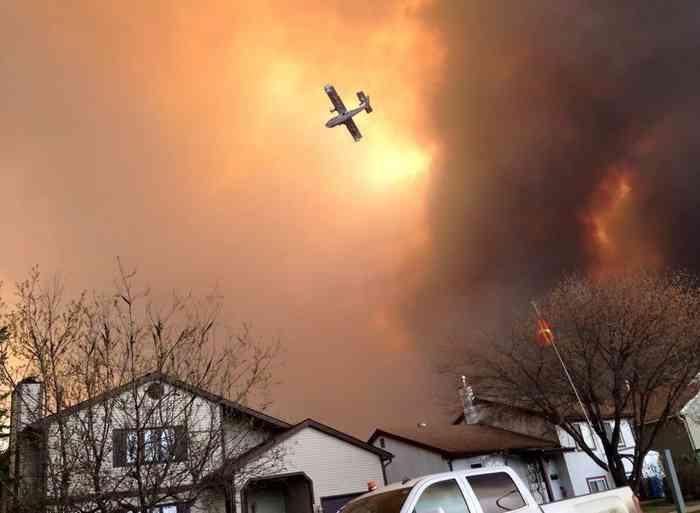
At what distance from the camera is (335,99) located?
939 inches

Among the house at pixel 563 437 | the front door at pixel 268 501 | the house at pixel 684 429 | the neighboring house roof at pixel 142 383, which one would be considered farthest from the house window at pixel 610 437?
the neighboring house roof at pixel 142 383

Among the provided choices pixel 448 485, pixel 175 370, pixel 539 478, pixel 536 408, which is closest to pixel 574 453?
pixel 539 478

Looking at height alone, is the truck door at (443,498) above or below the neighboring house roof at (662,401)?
below

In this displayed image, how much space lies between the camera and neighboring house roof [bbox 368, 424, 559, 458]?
33.5 meters

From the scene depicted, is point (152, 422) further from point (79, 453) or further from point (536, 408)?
point (536, 408)

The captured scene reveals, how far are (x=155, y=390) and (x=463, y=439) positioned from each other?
2748cm

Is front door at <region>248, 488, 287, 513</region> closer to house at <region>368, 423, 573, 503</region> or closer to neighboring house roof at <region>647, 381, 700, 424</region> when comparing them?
house at <region>368, 423, 573, 503</region>

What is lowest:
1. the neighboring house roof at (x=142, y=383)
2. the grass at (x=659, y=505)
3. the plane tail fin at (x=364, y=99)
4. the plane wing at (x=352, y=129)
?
the grass at (x=659, y=505)

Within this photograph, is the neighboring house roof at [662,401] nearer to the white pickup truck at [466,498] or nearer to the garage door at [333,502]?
the garage door at [333,502]

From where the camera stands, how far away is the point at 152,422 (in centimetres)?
Answer: 1265

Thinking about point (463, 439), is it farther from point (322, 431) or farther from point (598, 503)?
point (598, 503)

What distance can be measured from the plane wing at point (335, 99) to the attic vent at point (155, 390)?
13.8 metres

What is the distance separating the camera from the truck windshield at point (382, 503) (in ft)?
23.0

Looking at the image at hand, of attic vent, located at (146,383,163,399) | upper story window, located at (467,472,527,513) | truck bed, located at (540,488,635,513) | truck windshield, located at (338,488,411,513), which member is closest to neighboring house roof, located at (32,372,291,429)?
attic vent, located at (146,383,163,399)
